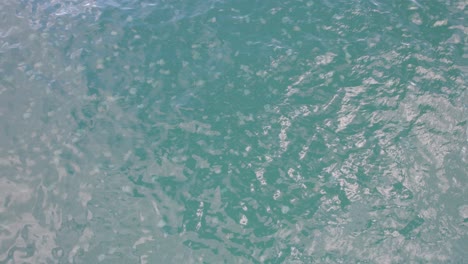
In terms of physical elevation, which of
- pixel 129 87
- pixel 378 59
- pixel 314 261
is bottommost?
pixel 314 261

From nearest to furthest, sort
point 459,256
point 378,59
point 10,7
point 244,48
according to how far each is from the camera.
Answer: point 459,256 → point 378,59 → point 244,48 → point 10,7

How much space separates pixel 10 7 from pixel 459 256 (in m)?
14.6

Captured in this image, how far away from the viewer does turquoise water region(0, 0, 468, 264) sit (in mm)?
7855

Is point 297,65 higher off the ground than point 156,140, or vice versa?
point 297,65

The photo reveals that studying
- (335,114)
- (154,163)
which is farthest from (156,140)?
(335,114)

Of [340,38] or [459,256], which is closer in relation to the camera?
[459,256]

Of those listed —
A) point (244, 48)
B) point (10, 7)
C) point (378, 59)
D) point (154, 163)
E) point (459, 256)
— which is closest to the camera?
point (459, 256)

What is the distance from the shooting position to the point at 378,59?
33.3 ft

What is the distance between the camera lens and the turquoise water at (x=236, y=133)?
786 cm

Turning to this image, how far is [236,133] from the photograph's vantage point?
9344 mm

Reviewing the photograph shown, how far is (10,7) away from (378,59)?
11.9 metres

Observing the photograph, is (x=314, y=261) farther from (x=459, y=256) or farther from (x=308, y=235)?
(x=459, y=256)

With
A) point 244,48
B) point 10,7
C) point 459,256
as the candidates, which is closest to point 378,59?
point 244,48

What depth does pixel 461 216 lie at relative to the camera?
7914 millimetres
